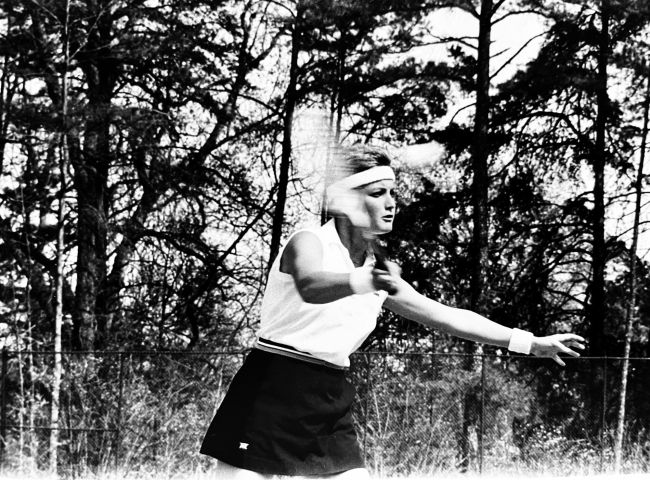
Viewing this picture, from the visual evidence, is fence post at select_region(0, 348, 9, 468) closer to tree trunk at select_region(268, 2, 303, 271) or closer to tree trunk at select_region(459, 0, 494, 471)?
tree trunk at select_region(268, 2, 303, 271)

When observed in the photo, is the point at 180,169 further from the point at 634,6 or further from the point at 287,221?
the point at 634,6

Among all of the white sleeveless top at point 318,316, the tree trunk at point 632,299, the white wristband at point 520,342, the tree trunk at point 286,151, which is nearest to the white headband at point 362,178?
the white sleeveless top at point 318,316

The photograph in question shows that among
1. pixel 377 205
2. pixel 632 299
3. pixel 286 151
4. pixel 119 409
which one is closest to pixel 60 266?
pixel 119 409

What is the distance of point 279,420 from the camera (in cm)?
298

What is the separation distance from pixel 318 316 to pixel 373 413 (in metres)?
10.7

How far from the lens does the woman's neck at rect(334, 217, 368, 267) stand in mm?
3096

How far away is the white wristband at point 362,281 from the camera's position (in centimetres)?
256

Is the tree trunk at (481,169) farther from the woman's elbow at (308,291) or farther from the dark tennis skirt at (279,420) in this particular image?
the woman's elbow at (308,291)

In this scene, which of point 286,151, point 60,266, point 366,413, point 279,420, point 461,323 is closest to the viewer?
point 279,420

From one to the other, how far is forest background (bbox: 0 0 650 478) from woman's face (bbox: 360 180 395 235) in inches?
448

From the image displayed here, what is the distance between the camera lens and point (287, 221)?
1727 cm

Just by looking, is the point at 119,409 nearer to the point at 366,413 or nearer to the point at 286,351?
the point at 366,413

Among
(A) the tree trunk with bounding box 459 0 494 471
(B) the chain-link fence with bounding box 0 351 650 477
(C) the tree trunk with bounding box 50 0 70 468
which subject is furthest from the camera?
(A) the tree trunk with bounding box 459 0 494 471

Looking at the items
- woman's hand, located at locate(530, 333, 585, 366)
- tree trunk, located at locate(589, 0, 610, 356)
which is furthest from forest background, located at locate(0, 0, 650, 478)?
woman's hand, located at locate(530, 333, 585, 366)
